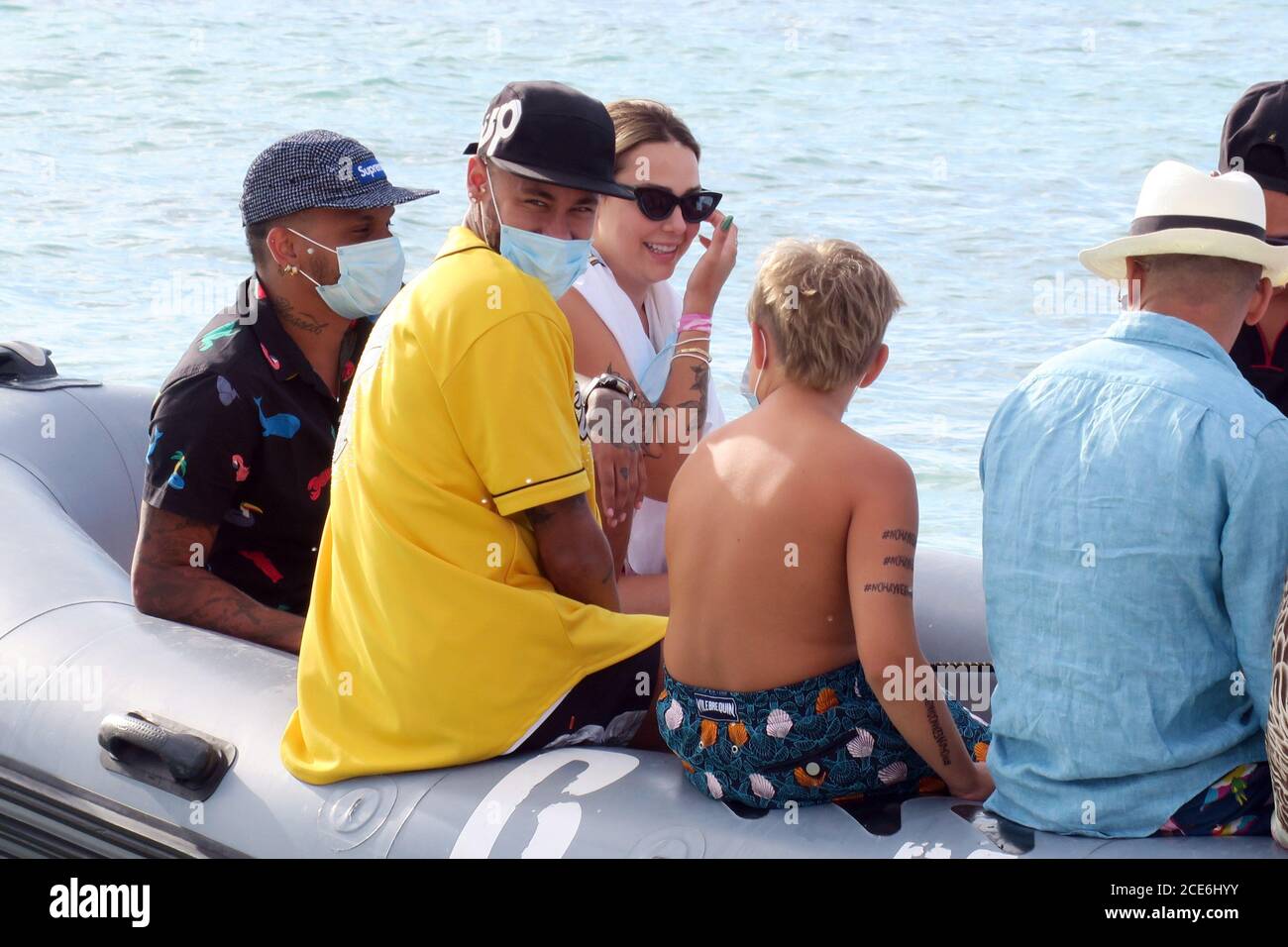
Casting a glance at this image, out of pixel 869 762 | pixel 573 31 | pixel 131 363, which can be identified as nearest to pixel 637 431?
pixel 869 762

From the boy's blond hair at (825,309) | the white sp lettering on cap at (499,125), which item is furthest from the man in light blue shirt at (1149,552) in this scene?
the white sp lettering on cap at (499,125)

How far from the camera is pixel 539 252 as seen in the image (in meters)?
2.46

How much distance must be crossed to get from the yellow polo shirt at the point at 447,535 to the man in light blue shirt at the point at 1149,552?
2.15ft

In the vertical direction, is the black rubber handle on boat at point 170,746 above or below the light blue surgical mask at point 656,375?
below

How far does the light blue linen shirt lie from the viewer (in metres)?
1.93

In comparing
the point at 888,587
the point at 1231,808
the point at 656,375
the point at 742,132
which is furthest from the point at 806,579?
the point at 742,132

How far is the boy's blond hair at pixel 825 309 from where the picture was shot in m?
2.20

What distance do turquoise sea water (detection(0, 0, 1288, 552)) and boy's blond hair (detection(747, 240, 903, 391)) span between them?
3.64 meters

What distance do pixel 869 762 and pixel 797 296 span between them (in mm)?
666

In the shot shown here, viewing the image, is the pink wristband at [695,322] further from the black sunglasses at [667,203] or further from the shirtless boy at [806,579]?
the shirtless boy at [806,579]

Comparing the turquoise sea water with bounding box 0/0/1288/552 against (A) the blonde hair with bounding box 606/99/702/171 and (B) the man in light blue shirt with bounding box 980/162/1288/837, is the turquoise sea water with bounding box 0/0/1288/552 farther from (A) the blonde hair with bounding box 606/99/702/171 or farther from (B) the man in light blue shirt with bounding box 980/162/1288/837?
(B) the man in light blue shirt with bounding box 980/162/1288/837

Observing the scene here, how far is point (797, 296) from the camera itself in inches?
87.3

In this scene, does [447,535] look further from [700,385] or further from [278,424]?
[700,385]
